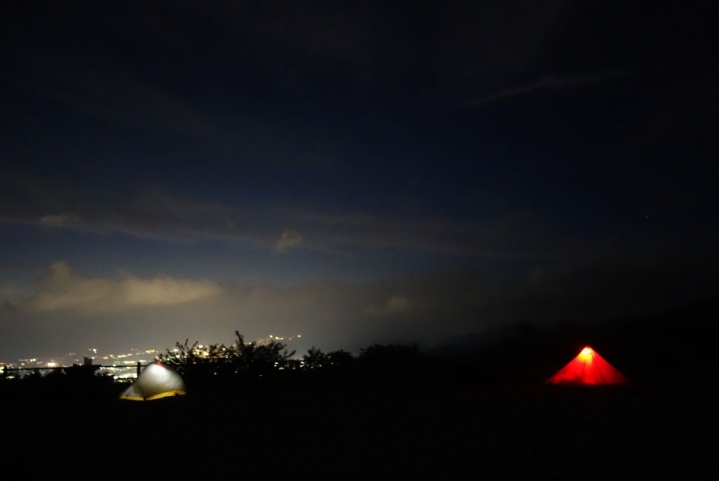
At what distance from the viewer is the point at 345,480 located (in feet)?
17.8

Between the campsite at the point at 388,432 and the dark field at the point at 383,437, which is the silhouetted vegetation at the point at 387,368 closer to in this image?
the campsite at the point at 388,432

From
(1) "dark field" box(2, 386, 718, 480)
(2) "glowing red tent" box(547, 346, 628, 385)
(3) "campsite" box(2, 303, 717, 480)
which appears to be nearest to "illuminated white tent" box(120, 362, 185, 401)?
(3) "campsite" box(2, 303, 717, 480)

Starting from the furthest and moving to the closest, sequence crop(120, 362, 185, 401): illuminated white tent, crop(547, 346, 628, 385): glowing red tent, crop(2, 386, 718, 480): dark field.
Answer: crop(547, 346, 628, 385): glowing red tent < crop(120, 362, 185, 401): illuminated white tent < crop(2, 386, 718, 480): dark field

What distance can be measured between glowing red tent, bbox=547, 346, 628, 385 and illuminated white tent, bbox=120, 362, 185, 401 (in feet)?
30.1

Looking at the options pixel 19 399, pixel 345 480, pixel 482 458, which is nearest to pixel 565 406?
pixel 482 458

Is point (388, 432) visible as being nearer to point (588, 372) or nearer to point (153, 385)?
point (153, 385)

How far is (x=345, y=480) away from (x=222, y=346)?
1214cm

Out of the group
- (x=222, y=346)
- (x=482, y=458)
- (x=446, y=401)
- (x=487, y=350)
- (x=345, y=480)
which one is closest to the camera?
(x=345, y=480)

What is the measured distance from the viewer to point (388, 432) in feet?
26.6

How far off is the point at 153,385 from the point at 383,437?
781 centimetres

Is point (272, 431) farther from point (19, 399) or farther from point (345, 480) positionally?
point (19, 399)

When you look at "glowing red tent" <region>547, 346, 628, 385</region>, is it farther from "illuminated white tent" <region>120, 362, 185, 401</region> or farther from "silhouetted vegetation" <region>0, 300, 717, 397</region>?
"illuminated white tent" <region>120, 362, 185, 401</region>

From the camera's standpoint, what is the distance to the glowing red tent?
1414cm

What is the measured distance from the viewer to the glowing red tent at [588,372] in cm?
1414
